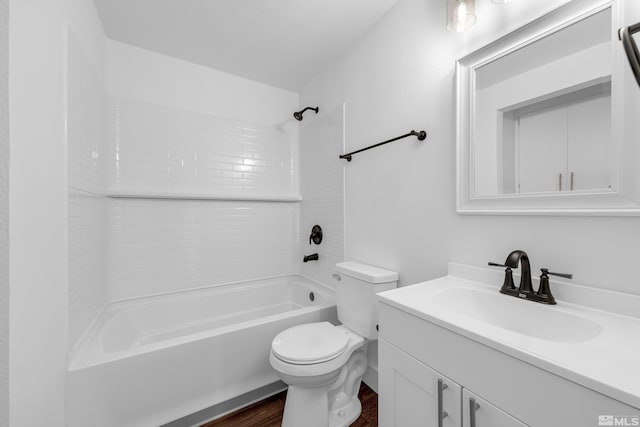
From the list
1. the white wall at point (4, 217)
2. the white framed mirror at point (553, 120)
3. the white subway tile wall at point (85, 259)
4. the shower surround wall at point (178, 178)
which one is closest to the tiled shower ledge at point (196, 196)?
the shower surround wall at point (178, 178)

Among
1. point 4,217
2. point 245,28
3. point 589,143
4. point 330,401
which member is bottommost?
point 330,401

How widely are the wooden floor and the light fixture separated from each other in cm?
204

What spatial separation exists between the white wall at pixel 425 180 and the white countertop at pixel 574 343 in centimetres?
12

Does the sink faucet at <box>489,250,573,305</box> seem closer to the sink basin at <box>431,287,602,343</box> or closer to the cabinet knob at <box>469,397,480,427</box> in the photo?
→ the sink basin at <box>431,287,602,343</box>

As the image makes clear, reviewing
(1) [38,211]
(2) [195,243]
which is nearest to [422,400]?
(1) [38,211]

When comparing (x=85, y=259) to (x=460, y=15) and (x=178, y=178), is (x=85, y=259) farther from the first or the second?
(x=460, y=15)

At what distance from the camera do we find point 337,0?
1.49 m

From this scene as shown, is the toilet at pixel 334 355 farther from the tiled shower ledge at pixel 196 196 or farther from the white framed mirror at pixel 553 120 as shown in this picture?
the tiled shower ledge at pixel 196 196

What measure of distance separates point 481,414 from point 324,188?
179 cm

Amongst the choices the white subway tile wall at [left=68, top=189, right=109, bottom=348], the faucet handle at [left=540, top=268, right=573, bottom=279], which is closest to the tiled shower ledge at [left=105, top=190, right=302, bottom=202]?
the white subway tile wall at [left=68, top=189, right=109, bottom=348]

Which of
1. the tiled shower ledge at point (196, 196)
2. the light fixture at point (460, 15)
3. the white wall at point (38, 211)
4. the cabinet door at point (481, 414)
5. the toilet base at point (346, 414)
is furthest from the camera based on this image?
the tiled shower ledge at point (196, 196)

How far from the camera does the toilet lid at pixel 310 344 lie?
1232 millimetres

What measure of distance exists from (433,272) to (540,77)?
94 cm

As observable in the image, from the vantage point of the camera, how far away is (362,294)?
150 centimetres
